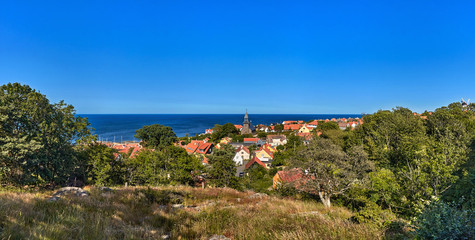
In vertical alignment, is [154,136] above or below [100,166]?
above

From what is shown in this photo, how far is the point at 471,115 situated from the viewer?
39594 mm

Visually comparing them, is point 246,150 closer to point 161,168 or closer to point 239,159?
point 239,159

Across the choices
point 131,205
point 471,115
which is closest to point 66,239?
point 131,205

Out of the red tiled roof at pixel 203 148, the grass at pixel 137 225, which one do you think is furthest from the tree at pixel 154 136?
the grass at pixel 137 225

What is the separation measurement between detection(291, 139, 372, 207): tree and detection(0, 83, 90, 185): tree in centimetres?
2074

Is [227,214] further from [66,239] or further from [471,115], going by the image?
[471,115]

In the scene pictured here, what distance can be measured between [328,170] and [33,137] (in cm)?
2446

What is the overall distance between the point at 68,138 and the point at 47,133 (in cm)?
201

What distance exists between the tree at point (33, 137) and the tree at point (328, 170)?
2074 centimetres

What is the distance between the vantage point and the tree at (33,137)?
50.1ft

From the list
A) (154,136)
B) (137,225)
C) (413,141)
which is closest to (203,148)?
(154,136)

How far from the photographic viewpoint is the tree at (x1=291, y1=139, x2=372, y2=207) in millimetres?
18062

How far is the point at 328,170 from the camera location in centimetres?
1877

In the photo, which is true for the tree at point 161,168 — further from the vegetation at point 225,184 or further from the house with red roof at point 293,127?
the house with red roof at point 293,127
